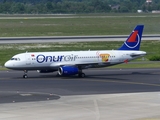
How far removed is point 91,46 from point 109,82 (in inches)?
1556

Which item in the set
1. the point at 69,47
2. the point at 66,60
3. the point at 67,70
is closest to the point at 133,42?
the point at 66,60

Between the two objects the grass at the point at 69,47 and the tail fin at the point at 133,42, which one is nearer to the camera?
the tail fin at the point at 133,42

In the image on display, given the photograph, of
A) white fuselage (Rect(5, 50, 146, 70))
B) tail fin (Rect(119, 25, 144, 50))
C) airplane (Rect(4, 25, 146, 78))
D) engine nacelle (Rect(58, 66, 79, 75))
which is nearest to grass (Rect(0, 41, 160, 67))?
tail fin (Rect(119, 25, 144, 50))

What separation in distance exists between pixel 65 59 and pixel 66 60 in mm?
178

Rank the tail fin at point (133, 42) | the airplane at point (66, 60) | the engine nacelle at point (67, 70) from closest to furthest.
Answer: the engine nacelle at point (67, 70) < the airplane at point (66, 60) < the tail fin at point (133, 42)

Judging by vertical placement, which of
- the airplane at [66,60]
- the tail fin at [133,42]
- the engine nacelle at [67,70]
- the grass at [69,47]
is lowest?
the grass at [69,47]

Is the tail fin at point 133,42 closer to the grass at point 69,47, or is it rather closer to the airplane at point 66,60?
the airplane at point 66,60

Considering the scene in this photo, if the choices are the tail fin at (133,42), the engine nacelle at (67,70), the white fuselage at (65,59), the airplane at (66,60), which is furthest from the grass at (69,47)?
the engine nacelle at (67,70)

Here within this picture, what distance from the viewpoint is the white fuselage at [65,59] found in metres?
62.5

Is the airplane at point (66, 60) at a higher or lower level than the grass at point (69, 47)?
higher

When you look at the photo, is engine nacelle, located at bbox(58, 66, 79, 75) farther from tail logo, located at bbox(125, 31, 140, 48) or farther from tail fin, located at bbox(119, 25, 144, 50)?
tail logo, located at bbox(125, 31, 140, 48)

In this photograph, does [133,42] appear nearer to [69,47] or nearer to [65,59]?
[65,59]

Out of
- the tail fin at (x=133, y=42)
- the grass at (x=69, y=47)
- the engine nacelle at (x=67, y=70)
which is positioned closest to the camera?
the engine nacelle at (x=67, y=70)

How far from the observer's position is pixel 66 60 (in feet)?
211
